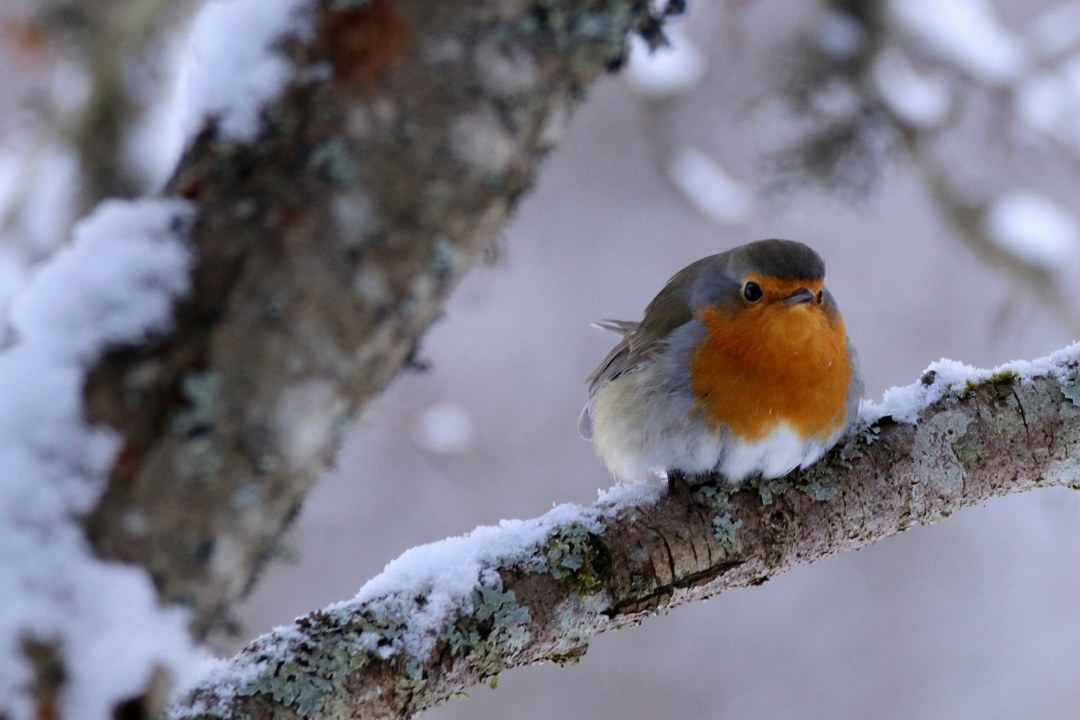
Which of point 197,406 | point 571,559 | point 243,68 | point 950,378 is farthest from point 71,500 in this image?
point 950,378

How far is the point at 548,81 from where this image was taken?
A: 1.06 meters

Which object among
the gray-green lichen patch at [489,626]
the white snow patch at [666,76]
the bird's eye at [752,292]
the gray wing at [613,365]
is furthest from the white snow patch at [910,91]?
the gray-green lichen patch at [489,626]

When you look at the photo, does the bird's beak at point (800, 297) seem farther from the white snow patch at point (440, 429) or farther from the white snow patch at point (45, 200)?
the white snow patch at point (45, 200)

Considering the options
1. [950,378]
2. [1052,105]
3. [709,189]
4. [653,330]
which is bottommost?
[950,378]

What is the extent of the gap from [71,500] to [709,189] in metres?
5.20

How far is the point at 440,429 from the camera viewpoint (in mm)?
5016

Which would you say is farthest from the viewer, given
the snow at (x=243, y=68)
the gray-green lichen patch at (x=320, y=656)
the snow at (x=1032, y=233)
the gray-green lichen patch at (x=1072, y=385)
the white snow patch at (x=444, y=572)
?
the snow at (x=1032, y=233)

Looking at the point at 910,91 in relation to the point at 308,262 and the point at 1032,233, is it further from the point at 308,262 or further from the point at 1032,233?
the point at 308,262

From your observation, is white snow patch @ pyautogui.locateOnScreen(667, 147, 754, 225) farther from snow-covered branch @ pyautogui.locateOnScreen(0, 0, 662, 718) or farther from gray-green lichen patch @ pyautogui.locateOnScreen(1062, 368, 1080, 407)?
snow-covered branch @ pyautogui.locateOnScreen(0, 0, 662, 718)

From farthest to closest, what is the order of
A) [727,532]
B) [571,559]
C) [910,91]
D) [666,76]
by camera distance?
[666,76], [910,91], [727,532], [571,559]

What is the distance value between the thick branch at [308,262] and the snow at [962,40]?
166 inches

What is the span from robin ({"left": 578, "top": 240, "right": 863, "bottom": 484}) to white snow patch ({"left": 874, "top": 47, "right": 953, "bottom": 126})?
218 centimetres

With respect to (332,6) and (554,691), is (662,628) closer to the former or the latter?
(554,691)

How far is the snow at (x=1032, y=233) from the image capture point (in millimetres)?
4691
